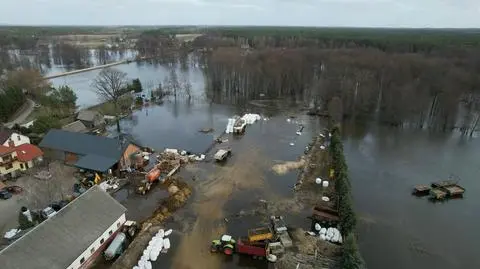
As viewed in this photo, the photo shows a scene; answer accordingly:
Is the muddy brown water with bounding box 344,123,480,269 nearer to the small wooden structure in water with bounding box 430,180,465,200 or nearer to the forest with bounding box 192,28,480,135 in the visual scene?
the small wooden structure in water with bounding box 430,180,465,200

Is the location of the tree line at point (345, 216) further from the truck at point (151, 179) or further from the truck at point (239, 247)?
the truck at point (151, 179)

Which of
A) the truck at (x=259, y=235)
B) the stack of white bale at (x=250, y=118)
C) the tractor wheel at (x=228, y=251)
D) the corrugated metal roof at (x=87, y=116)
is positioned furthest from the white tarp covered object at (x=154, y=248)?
the corrugated metal roof at (x=87, y=116)

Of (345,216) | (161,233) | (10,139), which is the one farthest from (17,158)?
(345,216)

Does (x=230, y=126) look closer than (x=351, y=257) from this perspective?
No

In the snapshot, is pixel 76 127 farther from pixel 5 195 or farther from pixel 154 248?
pixel 154 248

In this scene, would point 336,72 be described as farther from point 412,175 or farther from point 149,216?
point 149,216

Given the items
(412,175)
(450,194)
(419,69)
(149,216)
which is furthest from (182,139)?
(419,69)
